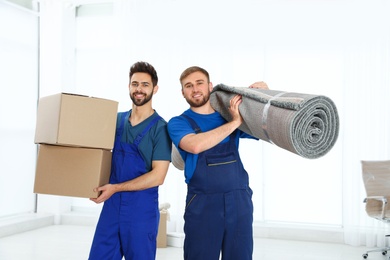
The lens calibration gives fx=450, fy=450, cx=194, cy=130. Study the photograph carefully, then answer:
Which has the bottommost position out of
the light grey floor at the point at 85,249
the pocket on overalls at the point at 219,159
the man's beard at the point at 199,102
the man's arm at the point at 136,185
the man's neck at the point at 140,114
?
the light grey floor at the point at 85,249

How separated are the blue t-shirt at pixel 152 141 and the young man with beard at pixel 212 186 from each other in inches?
3.5

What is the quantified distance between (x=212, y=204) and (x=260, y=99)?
50cm

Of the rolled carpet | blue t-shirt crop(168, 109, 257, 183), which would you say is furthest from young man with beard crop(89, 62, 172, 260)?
the rolled carpet

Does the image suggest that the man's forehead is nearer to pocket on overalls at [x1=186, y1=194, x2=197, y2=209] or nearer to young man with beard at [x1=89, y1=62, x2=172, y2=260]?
young man with beard at [x1=89, y1=62, x2=172, y2=260]

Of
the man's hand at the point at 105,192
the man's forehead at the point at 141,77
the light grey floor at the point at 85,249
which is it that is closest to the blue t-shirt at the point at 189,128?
the man's forehead at the point at 141,77

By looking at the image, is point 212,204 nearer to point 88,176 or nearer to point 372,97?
point 88,176

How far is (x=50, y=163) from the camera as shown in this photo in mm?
1969

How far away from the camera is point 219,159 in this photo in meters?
1.97

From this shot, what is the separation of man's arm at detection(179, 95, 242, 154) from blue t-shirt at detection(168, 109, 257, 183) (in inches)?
3.2

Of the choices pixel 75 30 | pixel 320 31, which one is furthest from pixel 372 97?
pixel 75 30

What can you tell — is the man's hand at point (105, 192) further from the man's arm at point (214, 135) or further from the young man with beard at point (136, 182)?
the man's arm at point (214, 135)

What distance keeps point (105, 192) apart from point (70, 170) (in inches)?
7.1

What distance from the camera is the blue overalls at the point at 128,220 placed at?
199 cm

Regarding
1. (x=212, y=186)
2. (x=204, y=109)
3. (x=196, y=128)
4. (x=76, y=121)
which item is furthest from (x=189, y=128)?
(x=76, y=121)
